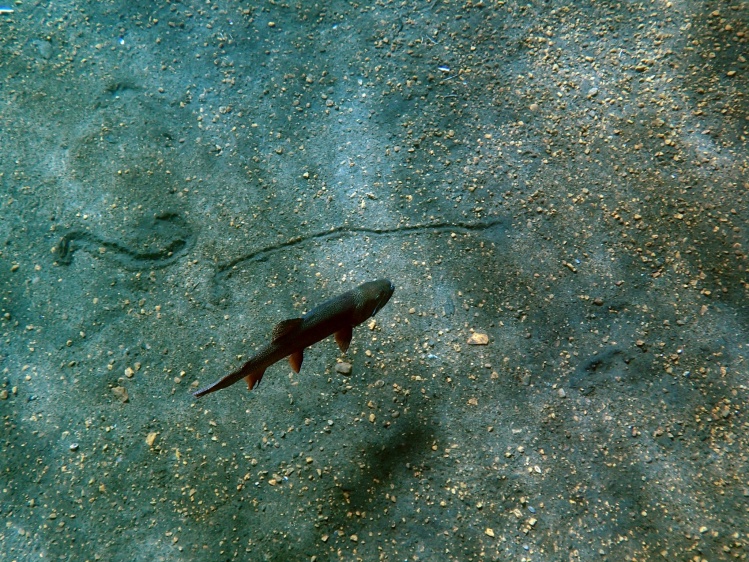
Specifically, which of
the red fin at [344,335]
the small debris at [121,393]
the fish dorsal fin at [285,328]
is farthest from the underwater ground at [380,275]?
the fish dorsal fin at [285,328]

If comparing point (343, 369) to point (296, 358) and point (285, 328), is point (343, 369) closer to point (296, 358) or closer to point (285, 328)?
point (296, 358)

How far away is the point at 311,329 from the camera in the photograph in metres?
2.81

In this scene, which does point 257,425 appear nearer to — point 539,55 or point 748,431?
point 748,431

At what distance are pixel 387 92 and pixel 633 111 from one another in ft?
7.06

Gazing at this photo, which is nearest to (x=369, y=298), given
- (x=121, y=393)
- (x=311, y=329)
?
(x=311, y=329)

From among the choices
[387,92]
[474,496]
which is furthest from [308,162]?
[474,496]

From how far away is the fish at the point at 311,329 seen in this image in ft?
8.93

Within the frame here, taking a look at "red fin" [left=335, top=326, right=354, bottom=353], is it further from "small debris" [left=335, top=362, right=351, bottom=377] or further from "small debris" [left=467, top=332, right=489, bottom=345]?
"small debris" [left=467, top=332, right=489, bottom=345]

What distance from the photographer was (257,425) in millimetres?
3553

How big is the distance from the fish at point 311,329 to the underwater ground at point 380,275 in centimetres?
69

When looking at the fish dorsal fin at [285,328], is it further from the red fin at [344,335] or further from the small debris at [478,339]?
the small debris at [478,339]

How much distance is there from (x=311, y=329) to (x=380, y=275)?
3.97 feet

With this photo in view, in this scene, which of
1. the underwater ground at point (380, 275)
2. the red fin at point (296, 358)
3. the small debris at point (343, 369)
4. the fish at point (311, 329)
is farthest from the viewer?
the small debris at point (343, 369)

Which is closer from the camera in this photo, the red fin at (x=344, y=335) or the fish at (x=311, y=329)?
the fish at (x=311, y=329)
